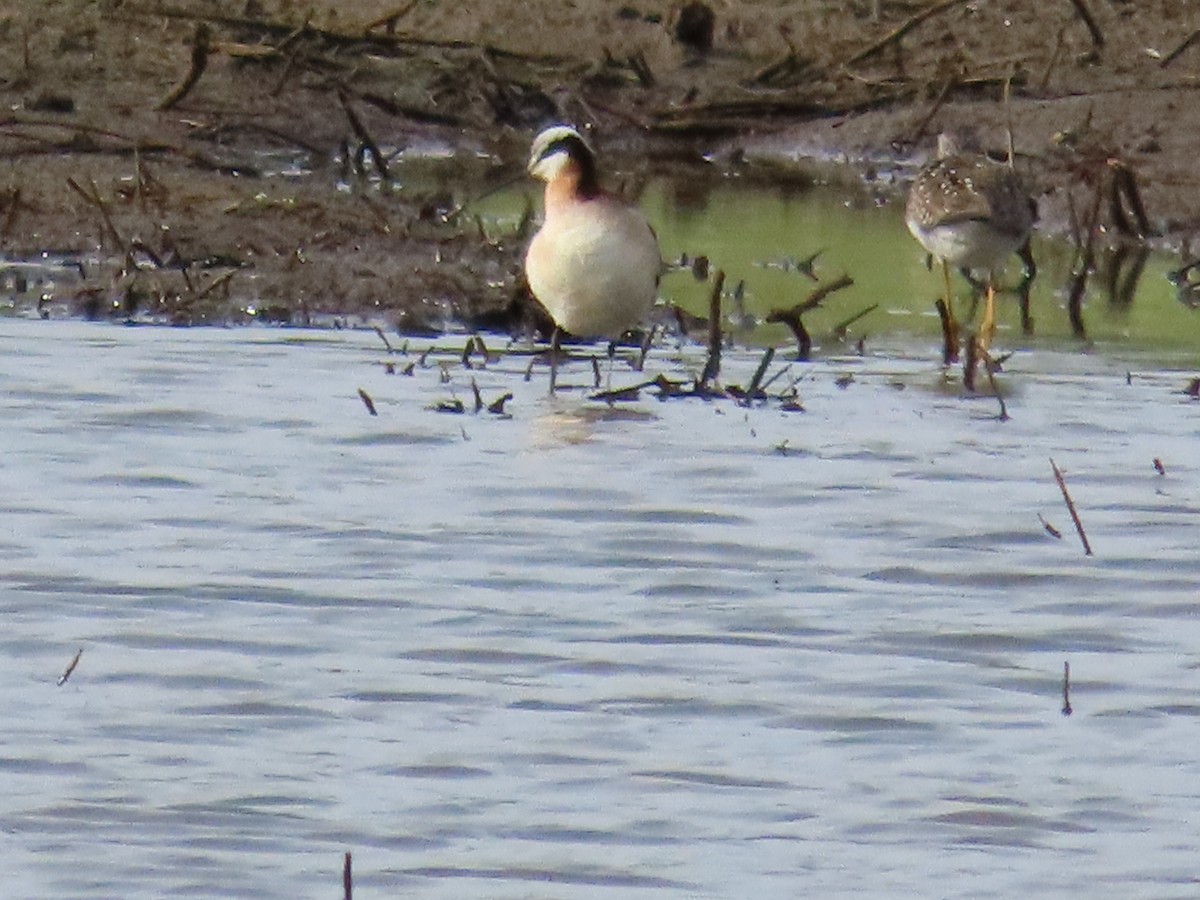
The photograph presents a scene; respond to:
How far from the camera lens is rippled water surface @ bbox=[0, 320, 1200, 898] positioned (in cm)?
539

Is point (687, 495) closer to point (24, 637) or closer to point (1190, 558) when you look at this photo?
point (1190, 558)

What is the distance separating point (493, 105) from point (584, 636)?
11246 millimetres

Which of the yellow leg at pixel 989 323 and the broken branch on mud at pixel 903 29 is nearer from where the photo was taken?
the yellow leg at pixel 989 323

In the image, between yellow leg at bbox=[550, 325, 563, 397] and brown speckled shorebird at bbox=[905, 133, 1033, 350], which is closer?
yellow leg at bbox=[550, 325, 563, 397]

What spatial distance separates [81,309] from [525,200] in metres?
4.68

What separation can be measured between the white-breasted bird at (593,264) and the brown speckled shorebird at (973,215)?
153 centimetres

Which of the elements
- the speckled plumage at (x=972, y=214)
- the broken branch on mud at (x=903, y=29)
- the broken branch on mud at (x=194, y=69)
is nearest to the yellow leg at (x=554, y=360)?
the speckled plumage at (x=972, y=214)

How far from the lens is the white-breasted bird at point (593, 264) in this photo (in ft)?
35.1

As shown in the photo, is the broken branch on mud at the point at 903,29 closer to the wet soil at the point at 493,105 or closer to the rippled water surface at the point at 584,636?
the wet soil at the point at 493,105

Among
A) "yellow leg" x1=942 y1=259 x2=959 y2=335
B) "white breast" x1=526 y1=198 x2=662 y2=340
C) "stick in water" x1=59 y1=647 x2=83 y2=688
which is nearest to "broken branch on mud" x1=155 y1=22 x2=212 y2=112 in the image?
"yellow leg" x1=942 y1=259 x2=959 y2=335

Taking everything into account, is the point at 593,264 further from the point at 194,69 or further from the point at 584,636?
the point at 194,69

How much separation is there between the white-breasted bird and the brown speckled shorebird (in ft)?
5.02

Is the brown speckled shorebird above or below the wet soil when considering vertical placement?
above

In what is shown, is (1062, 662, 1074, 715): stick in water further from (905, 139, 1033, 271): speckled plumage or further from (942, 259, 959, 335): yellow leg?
(905, 139, 1033, 271): speckled plumage
